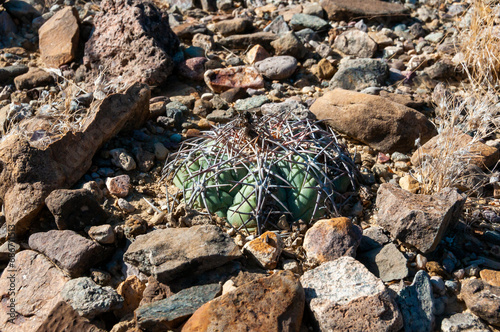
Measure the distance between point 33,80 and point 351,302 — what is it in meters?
4.50

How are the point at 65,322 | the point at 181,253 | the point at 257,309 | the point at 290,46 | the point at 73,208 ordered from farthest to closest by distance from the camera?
the point at 290,46 < the point at 73,208 < the point at 181,253 < the point at 65,322 < the point at 257,309

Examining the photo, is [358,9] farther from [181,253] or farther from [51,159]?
[181,253]

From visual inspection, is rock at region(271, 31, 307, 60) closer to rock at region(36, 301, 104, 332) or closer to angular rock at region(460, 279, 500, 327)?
angular rock at region(460, 279, 500, 327)

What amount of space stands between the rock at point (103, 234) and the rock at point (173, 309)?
73cm

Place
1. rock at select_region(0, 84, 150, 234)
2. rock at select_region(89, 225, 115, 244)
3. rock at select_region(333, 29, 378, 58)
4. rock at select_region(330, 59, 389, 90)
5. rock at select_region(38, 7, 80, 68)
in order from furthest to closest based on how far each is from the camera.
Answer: rock at select_region(333, 29, 378, 58), rock at select_region(38, 7, 80, 68), rock at select_region(330, 59, 389, 90), rock at select_region(0, 84, 150, 234), rock at select_region(89, 225, 115, 244)

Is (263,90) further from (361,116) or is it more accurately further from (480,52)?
(480,52)

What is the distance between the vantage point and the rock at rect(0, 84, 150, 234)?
3379 millimetres

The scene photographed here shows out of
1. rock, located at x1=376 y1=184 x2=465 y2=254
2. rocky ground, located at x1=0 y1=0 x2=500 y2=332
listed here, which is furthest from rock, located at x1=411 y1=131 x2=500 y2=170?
rock, located at x1=376 y1=184 x2=465 y2=254

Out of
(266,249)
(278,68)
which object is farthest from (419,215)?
(278,68)

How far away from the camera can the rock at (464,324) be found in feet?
8.26

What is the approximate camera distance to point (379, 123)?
13.9 feet

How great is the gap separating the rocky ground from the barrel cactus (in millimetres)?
107

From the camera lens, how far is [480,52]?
16.1 ft

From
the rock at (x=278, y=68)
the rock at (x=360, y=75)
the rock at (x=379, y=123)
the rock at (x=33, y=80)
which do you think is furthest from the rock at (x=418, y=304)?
the rock at (x=33, y=80)
